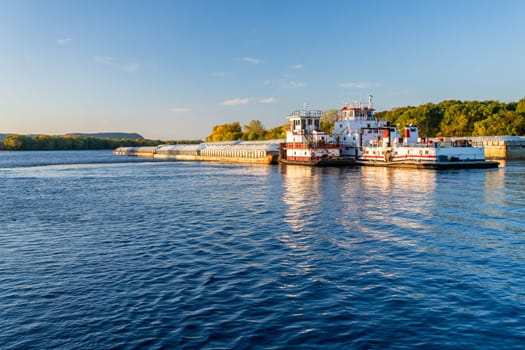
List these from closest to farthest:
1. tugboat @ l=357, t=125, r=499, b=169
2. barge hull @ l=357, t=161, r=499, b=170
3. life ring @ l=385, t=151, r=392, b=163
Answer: barge hull @ l=357, t=161, r=499, b=170 < tugboat @ l=357, t=125, r=499, b=169 < life ring @ l=385, t=151, r=392, b=163

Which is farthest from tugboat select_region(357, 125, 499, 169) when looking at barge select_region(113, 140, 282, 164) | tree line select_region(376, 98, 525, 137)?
tree line select_region(376, 98, 525, 137)

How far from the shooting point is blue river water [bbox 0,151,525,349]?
14977 millimetres

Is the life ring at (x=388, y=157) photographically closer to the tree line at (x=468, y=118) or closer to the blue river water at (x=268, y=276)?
the blue river water at (x=268, y=276)

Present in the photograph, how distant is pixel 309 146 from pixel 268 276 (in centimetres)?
8196

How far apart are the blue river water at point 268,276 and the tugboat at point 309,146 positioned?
56.1m

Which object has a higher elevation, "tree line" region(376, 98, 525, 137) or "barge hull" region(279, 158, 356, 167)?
"tree line" region(376, 98, 525, 137)

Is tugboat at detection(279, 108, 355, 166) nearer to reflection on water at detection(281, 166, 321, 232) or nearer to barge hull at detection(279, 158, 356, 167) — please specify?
barge hull at detection(279, 158, 356, 167)

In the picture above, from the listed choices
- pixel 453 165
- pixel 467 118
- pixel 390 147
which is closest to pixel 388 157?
pixel 390 147

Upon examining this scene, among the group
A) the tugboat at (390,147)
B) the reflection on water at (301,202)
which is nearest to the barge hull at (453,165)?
the tugboat at (390,147)

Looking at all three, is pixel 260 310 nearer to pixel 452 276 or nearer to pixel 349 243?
pixel 452 276

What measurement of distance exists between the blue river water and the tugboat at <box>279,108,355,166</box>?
5606 centimetres

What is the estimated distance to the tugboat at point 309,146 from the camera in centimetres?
9881

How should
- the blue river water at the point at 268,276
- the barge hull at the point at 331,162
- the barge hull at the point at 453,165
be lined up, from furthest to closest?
the barge hull at the point at 331,162, the barge hull at the point at 453,165, the blue river water at the point at 268,276

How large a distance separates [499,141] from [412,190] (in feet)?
291
